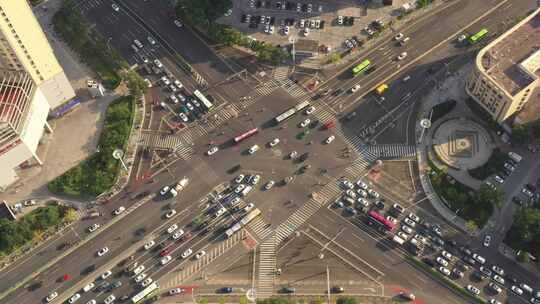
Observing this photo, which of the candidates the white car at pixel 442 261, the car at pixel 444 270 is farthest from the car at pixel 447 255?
the car at pixel 444 270

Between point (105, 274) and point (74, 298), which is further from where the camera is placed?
point (105, 274)

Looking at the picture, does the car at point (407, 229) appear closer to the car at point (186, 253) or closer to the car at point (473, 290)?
the car at point (473, 290)

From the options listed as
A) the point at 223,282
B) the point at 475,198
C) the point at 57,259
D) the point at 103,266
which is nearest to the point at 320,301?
the point at 223,282

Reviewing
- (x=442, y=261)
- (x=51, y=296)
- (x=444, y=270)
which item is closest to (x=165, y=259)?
(x=51, y=296)

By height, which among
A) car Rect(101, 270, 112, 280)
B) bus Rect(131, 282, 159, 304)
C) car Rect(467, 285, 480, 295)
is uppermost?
car Rect(101, 270, 112, 280)

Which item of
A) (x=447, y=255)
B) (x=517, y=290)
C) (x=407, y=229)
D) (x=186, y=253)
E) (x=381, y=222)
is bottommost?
(x=517, y=290)

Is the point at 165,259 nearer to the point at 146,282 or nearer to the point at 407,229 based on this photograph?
the point at 146,282

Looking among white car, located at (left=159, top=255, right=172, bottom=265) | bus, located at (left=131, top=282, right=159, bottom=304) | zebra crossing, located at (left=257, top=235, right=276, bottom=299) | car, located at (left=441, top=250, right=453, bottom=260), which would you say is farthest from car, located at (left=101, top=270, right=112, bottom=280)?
car, located at (left=441, top=250, right=453, bottom=260)

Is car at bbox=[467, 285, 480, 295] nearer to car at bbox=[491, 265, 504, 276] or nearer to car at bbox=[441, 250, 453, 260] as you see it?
car at bbox=[491, 265, 504, 276]
